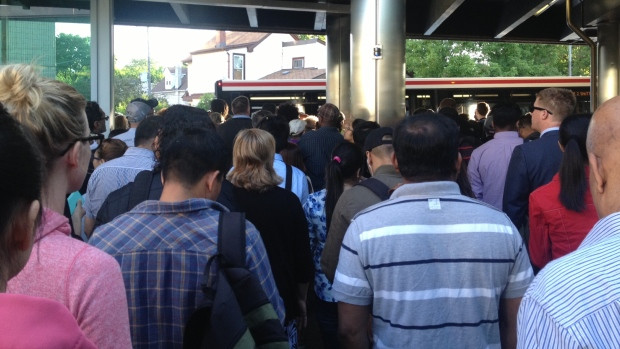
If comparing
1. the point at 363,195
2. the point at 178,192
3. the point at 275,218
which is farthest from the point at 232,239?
the point at 275,218

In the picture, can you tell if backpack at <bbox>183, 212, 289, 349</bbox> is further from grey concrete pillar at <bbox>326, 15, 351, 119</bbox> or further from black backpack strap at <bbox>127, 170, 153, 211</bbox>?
grey concrete pillar at <bbox>326, 15, 351, 119</bbox>

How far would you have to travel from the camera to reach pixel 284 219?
4836 mm

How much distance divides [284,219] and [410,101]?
81.6 feet

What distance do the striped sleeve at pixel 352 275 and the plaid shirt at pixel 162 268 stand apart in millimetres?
584

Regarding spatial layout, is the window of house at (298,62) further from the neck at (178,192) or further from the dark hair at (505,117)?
the neck at (178,192)

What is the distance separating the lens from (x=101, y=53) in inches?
539

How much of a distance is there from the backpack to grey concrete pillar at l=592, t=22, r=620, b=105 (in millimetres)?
19830

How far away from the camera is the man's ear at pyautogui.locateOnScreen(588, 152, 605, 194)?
2.09 metres

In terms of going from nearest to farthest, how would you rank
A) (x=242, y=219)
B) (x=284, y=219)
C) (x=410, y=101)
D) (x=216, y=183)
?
(x=242, y=219)
(x=216, y=183)
(x=284, y=219)
(x=410, y=101)

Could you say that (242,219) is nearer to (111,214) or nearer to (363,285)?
(363,285)

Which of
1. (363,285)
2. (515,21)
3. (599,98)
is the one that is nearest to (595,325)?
(363,285)

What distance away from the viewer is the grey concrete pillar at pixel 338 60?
26.3m

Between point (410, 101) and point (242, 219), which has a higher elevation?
point (410, 101)

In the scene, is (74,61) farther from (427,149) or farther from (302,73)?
(302,73)
